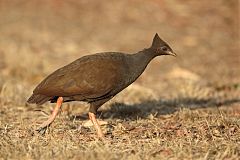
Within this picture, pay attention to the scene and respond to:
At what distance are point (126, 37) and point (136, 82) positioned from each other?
500 cm

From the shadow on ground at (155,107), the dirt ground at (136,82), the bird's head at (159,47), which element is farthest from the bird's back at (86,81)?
the shadow on ground at (155,107)

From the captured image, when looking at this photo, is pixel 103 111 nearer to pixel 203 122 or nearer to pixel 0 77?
pixel 203 122

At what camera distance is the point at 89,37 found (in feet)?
56.9

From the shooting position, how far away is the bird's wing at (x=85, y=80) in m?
6.83

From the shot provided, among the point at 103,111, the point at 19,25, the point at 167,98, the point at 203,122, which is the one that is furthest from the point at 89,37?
the point at 203,122

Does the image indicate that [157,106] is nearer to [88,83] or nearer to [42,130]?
[88,83]

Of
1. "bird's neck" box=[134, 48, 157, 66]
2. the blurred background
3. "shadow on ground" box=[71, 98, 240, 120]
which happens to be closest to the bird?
"bird's neck" box=[134, 48, 157, 66]

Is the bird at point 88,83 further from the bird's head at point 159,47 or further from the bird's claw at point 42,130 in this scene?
the bird's head at point 159,47

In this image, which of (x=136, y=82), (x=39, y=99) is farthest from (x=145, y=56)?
(x=136, y=82)

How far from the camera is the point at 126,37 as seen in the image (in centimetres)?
1741

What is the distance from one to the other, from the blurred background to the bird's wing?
3.02 meters

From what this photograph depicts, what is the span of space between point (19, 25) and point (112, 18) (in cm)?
326

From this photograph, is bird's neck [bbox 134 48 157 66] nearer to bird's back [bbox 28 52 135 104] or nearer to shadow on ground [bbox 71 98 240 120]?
bird's back [bbox 28 52 135 104]

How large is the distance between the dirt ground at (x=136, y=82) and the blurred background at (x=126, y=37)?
0.10ft
